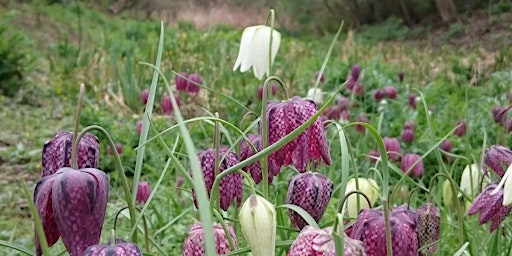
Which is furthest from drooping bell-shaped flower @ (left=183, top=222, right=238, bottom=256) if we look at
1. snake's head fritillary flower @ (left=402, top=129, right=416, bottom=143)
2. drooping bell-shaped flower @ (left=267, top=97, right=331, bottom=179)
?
snake's head fritillary flower @ (left=402, top=129, right=416, bottom=143)

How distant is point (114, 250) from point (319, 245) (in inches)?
8.2

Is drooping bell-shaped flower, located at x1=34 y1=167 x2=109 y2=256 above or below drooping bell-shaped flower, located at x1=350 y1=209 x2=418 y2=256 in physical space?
above

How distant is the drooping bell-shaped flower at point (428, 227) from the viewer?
1.15 m

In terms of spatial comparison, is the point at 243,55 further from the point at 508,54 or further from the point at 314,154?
the point at 508,54

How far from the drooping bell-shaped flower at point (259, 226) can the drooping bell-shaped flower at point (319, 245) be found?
5 centimetres

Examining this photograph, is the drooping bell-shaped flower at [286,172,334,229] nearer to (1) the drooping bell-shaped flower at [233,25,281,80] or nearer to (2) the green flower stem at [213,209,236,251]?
(2) the green flower stem at [213,209,236,251]

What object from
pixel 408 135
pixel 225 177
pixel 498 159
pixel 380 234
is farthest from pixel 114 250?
pixel 408 135

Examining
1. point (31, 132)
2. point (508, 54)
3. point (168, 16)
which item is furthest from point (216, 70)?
point (168, 16)

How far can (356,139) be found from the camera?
3.53m

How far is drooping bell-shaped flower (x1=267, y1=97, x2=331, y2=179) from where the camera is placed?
3.66 ft

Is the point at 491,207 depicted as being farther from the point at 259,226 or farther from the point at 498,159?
the point at 259,226

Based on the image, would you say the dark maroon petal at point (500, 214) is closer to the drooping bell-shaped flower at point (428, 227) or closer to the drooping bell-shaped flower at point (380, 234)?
the drooping bell-shaped flower at point (428, 227)

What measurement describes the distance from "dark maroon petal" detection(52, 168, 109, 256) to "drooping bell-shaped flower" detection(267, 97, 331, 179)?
322 mm

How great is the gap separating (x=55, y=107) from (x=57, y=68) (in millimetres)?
1383
